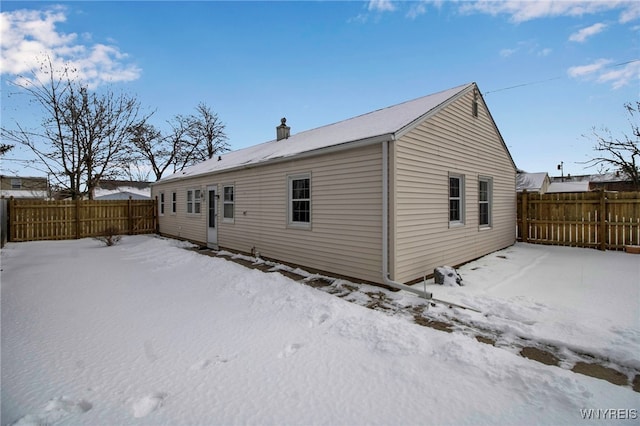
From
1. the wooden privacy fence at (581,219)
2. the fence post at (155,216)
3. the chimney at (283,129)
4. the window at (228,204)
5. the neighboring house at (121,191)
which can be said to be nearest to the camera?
the wooden privacy fence at (581,219)

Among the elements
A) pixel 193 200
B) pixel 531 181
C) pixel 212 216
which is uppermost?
pixel 531 181

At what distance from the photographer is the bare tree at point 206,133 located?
28953mm

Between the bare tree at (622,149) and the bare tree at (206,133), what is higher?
the bare tree at (206,133)

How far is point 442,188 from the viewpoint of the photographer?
6.90 m

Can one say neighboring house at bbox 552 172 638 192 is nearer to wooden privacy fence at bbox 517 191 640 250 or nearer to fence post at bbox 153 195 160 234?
wooden privacy fence at bbox 517 191 640 250

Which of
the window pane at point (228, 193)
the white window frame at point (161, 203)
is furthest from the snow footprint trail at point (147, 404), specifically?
the white window frame at point (161, 203)

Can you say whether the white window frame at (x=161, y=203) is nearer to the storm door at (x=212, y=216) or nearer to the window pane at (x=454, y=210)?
the storm door at (x=212, y=216)

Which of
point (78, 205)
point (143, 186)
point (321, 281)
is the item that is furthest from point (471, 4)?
point (143, 186)

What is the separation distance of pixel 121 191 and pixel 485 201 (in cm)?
3644

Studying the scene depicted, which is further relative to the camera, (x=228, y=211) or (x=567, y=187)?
(x=567, y=187)

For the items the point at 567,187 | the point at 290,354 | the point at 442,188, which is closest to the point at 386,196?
the point at 442,188

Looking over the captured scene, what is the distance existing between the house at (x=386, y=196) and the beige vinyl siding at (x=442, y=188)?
A: 3cm

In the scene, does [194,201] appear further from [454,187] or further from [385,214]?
[454,187]

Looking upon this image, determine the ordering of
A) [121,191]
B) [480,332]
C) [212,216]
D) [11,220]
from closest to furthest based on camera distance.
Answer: [480,332]
[212,216]
[11,220]
[121,191]
